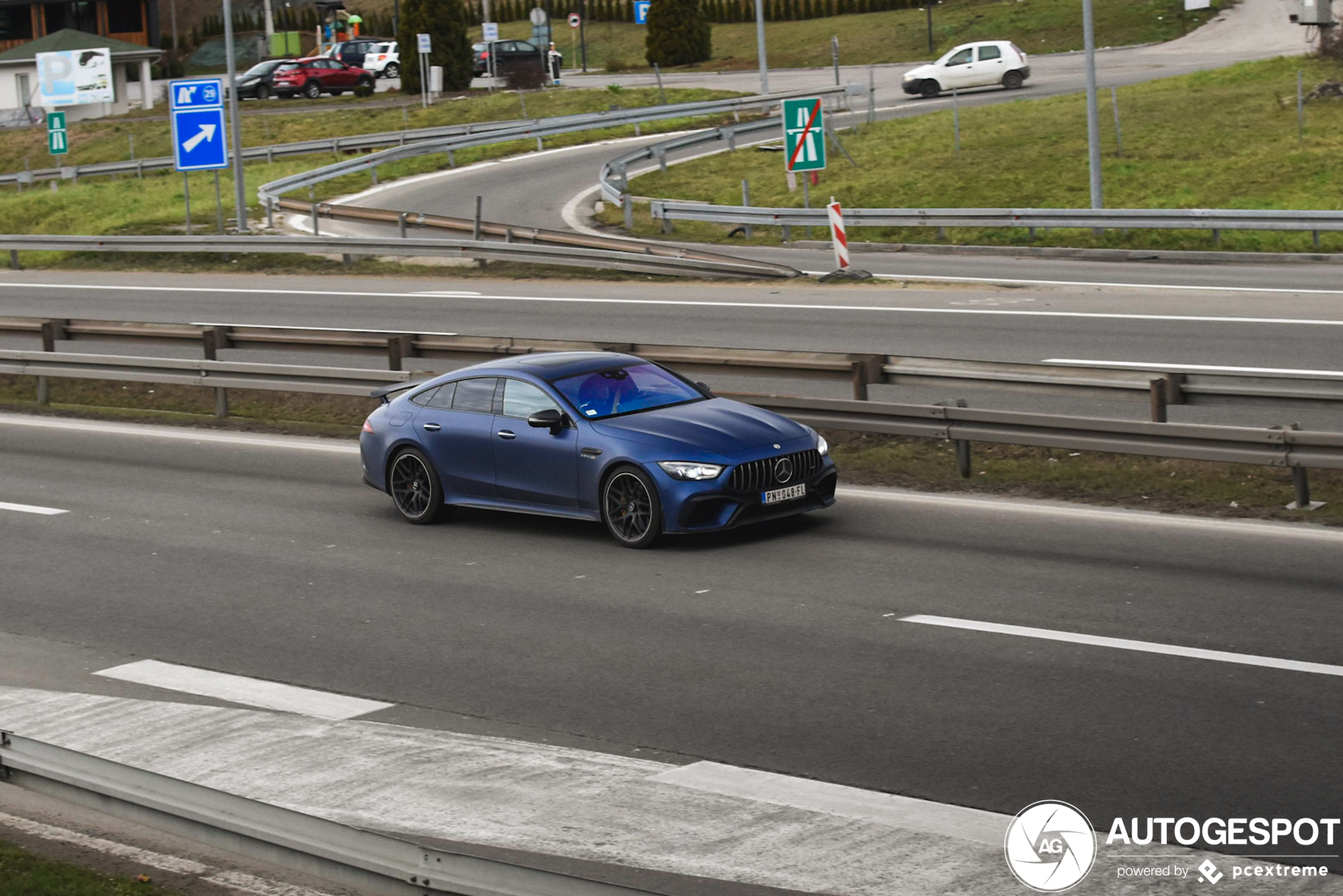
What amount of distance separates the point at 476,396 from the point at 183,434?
259 inches

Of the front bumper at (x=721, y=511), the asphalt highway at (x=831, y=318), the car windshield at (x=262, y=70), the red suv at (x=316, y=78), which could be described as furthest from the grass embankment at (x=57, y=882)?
the car windshield at (x=262, y=70)

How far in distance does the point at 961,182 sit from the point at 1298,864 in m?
31.7

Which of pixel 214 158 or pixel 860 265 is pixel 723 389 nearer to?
pixel 860 265

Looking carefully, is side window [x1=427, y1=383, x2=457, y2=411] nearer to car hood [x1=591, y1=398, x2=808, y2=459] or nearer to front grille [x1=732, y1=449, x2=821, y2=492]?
car hood [x1=591, y1=398, x2=808, y2=459]

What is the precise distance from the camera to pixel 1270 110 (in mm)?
38281

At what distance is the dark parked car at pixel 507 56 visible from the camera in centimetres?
7031

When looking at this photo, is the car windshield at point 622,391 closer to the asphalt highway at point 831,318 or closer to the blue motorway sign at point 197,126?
the asphalt highway at point 831,318

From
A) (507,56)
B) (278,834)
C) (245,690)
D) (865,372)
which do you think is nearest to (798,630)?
(245,690)

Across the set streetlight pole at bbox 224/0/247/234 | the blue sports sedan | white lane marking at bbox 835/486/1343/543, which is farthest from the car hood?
streetlight pole at bbox 224/0/247/234

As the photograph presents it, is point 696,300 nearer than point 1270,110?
Yes

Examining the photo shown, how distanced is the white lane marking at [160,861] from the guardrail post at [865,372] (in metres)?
8.87

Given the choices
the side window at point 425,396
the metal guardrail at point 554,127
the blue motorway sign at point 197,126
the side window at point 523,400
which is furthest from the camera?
the metal guardrail at point 554,127

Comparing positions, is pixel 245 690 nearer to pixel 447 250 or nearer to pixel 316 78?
pixel 447 250

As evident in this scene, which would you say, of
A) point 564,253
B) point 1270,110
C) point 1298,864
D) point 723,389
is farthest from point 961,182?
point 1298,864
